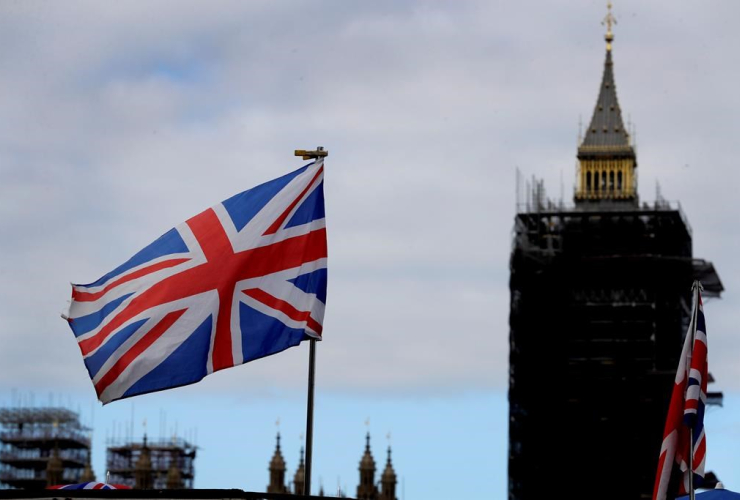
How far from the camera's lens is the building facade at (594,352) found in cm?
12625

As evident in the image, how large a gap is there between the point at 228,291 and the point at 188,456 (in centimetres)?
17251

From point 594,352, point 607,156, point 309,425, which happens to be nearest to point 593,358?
point 594,352

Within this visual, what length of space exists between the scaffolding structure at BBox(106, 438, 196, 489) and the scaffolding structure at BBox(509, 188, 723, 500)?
6754 centimetres

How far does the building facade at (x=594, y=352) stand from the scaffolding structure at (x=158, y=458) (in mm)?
67484

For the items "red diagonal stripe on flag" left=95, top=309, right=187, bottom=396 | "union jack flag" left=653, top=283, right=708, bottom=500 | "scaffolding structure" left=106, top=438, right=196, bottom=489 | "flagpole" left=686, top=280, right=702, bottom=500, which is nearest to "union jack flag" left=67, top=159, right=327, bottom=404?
"red diagonal stripe on flag" left=95, top=309, right=187, bottom=396

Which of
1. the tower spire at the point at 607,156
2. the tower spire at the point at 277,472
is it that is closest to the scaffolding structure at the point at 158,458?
the tower spire at the point at 277,472

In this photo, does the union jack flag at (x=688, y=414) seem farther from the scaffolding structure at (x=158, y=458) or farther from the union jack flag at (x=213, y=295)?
the scaffolding structure at (x=158, y=458)

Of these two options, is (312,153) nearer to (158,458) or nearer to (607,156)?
(607,156)

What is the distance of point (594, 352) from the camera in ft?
424

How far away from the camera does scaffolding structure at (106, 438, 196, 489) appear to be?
19005cm

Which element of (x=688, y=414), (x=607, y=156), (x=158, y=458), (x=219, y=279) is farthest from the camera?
(x=158, y=458)

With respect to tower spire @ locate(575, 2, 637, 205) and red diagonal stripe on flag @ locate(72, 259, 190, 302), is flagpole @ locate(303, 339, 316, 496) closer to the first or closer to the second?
red diagonal stripe on flag @ locate(72, 259, 190, 302)

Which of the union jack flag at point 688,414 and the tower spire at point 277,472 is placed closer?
the union jack flag at point 688,414

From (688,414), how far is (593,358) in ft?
331
